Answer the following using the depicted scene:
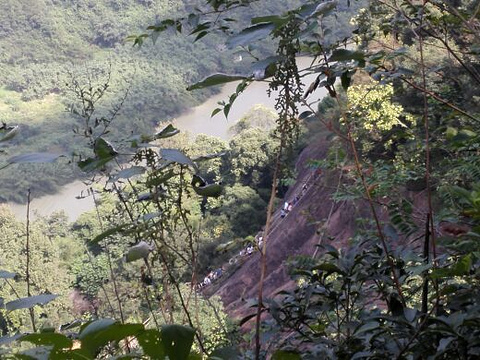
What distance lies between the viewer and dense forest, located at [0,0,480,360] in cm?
60

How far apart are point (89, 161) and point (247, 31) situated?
0.22 m

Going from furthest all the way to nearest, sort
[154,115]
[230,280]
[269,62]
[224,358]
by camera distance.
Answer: [154,115]
[230,280]
[269,62]
[224,358]

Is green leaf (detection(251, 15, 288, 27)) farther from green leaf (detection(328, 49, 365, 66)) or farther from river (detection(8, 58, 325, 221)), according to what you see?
river (detection(8, 58, 325, 221))

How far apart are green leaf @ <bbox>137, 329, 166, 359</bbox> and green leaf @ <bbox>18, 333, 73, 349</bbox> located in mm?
52

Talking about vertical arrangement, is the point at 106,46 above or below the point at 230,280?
above

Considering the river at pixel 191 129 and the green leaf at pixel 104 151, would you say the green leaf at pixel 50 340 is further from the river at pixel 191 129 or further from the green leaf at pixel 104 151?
the river at pixel 191 129

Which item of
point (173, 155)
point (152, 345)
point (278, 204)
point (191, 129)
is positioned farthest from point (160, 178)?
point (191, 129)

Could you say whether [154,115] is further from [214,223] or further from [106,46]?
[214,223]

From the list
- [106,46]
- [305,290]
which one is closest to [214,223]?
[305,290]

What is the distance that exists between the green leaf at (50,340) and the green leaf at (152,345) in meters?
0.05

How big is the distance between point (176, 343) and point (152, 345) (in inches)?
1.4

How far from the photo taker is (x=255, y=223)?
1399cm

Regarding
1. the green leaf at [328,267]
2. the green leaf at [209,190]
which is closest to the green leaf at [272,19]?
the green leaf at [209,190]

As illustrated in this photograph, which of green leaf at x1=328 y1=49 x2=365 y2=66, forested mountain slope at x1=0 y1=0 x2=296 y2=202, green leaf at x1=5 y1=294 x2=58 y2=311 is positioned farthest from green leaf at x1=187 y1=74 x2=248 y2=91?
forested mountain slope at x1=0 y1=0 x2=296 y2=202
